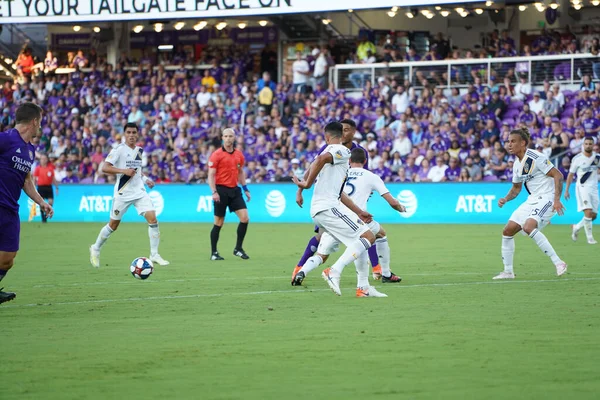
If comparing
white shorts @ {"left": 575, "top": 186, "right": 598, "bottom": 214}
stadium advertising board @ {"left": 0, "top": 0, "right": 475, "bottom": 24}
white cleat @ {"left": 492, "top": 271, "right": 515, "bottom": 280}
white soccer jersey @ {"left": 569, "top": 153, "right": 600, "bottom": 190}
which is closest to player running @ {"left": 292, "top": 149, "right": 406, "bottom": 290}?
white cleat @ {"left": 492, "top": 271, "right": 515, "bottom": 280}

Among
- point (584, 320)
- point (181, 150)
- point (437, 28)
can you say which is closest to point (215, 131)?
point (181, 150)

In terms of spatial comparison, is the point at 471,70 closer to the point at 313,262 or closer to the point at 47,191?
the point at 47,191

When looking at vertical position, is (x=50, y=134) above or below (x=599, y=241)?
above

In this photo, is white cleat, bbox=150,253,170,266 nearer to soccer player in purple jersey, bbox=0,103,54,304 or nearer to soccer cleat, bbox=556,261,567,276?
soccer player in purple jersey, bbox=0,103,54,304

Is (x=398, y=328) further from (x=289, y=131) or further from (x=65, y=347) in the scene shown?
(x=289, y=131)

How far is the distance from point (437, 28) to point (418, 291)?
2960 centimetres

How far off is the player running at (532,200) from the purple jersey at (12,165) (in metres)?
6.52

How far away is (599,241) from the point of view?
21.5 meters

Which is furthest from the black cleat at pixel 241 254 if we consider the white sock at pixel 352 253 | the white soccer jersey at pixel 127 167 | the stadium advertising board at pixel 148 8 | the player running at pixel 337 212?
the stadium advertising board at pixel 148 8

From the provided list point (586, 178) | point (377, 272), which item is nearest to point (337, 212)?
point (377, 272)

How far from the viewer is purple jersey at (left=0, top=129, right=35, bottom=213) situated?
10.5m

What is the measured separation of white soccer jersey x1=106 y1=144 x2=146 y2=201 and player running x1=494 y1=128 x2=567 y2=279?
6419 mm

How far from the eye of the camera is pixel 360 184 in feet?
42.6

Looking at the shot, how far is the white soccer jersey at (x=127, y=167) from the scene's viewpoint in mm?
16844
